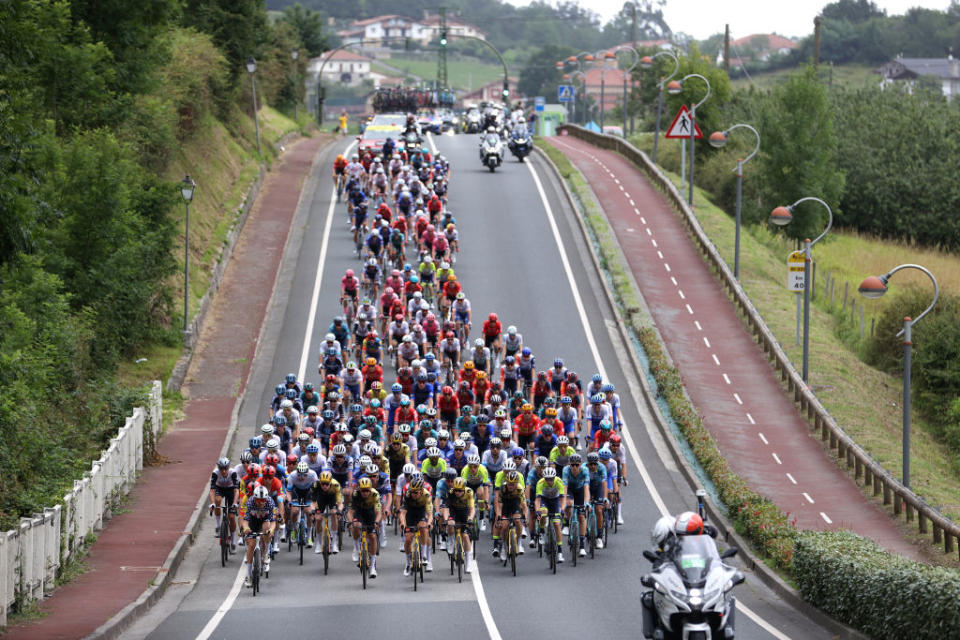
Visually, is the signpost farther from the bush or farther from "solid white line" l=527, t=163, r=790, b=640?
the bush

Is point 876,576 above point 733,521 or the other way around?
above

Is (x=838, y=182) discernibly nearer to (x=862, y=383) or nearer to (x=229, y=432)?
(x=862, y=383)

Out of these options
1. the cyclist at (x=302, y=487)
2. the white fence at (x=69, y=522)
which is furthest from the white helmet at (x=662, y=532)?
the cyclist at (x=302, y=487)

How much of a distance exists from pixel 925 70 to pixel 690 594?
175262 millimetres

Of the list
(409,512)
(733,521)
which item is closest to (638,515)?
(733,521)

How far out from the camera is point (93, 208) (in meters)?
33.4

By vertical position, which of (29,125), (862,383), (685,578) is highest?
(29,125)

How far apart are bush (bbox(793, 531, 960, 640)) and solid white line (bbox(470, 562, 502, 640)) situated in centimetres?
Result: 439

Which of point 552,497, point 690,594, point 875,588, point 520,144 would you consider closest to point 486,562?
point 552,497

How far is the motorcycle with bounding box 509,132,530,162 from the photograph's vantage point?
6452cm

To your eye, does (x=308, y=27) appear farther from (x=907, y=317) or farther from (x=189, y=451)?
(x=907, y=317)

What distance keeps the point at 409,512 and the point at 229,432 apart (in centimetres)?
1159

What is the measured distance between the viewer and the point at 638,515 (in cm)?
2606

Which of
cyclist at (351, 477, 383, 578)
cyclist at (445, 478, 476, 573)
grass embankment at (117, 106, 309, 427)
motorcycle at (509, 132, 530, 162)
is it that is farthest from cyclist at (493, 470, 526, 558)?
motorcycle at (509, 132, 530, 162)
